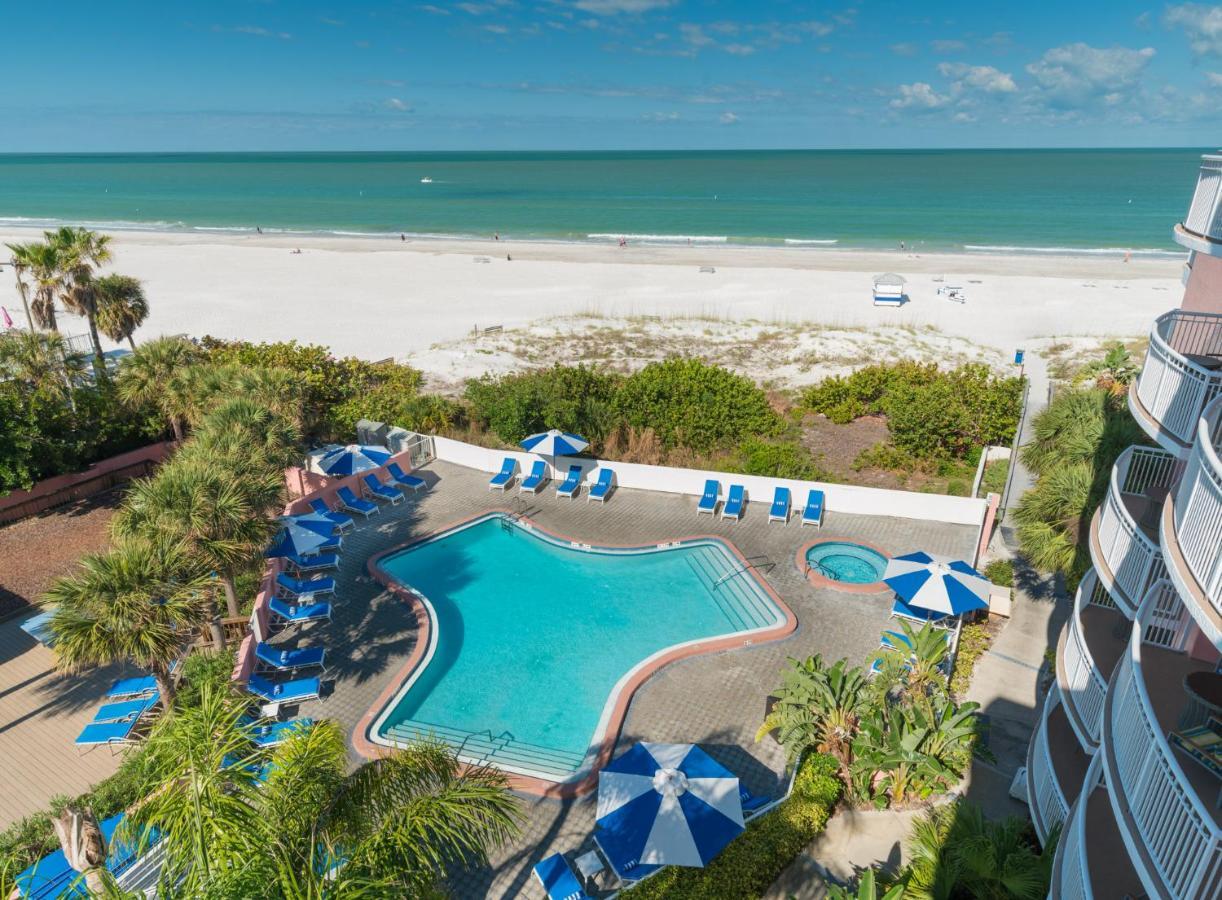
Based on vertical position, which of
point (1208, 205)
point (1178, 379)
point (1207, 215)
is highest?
point (1208, 205)

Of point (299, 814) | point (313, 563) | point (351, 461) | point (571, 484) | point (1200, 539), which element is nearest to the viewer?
point (1200, 539)

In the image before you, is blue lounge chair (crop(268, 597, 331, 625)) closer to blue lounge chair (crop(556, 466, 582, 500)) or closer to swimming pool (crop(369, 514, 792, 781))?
swimming pool (crop(369, 514, 792, 781))

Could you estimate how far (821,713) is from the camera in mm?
10961

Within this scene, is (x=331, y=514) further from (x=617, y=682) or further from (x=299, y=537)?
(x=617, y=682)

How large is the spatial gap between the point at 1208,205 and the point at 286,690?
14.7m

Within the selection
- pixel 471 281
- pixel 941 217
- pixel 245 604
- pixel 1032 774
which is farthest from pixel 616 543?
pixel 941 217

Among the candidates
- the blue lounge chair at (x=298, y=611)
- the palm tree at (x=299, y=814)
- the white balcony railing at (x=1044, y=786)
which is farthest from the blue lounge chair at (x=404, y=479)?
the white balcony railing at (x=1044, y=786)

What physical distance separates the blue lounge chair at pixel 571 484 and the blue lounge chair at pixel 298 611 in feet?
24.4

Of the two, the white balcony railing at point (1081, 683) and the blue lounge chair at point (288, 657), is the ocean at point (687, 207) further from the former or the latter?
the blue lounge chair at point (288, 657)

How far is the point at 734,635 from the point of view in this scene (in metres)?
14.4

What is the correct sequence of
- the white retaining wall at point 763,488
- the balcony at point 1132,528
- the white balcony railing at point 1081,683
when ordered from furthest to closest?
the white retaining wall at point 763,488
the white balcony railing at point 1081,683
the balcony at point 1132,528

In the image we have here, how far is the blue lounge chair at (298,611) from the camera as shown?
571 inches

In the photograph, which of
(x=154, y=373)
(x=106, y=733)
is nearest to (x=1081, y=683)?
(x=106, y=733)

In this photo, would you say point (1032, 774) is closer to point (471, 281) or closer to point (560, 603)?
point (560, 603)
